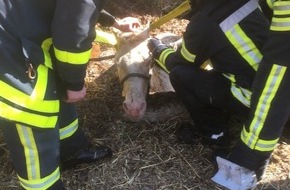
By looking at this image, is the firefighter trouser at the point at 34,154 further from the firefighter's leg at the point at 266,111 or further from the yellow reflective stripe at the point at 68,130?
the firefighter's leg at the point at 266,111

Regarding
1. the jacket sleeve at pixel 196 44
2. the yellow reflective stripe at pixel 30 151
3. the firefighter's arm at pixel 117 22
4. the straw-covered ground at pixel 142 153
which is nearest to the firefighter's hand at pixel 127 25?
the firefighter's arm at pixel 117 22

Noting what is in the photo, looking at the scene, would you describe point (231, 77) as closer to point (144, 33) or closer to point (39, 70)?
point (144, 33)

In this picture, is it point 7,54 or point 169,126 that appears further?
point 169,126

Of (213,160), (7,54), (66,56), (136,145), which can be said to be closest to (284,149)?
(213,160)

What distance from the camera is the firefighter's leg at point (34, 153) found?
2227mm

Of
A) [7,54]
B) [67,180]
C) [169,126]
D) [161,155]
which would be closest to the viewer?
[7,54]

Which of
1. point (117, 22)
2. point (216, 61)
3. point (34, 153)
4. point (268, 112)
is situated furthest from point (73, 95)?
point (268, 112)

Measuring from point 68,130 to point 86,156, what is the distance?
0.83 ft

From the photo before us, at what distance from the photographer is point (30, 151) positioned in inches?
89.3

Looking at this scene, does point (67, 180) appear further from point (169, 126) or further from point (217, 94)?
point (217, 94)

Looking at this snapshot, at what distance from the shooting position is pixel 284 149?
9.96 feet

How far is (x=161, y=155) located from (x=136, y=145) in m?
0.20

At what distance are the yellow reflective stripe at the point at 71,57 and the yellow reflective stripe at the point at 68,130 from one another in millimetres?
784

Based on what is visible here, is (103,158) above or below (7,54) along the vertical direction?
below
